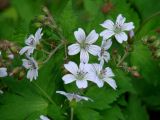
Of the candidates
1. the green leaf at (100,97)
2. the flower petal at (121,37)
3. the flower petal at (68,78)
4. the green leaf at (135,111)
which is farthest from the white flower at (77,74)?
the green leaf at (135,111)

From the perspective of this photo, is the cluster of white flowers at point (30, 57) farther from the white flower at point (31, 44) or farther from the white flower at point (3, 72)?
the white flower at point (3, 72)

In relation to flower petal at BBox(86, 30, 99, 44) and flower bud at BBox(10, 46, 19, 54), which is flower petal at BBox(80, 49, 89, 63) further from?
flower bud at BBox(10, 46, 19, 54)

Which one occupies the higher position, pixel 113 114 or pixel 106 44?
pixel 106 44

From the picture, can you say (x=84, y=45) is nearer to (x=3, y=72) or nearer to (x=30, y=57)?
(x=30, y=57)

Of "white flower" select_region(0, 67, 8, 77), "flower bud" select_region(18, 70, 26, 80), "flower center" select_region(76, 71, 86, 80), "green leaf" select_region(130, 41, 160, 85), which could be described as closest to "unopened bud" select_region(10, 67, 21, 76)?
"flower bud" select_region(18, 70, 26, 80)

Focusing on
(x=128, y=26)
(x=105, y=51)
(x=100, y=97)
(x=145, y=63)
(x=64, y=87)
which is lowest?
(x=100, y=97)

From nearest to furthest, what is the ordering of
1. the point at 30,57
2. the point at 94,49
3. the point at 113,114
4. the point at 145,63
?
1. the point at 30,57
2. the point at 94,49
3. the point at 113,114
4. the point at 145,63

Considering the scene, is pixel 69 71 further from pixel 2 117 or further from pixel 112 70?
pixel 2 117

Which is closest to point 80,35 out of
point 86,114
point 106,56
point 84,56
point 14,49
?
point 84,56
